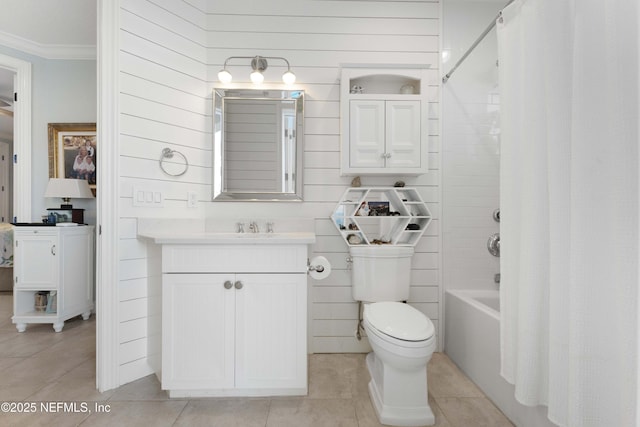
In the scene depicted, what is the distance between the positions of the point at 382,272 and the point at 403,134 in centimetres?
94

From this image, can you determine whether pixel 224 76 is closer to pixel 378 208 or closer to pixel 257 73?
pixel 257 73

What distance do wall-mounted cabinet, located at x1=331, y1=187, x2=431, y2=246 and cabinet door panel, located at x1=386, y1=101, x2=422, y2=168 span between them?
206 mm

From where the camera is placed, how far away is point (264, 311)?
1583 mm

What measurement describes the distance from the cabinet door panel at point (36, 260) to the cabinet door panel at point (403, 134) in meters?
2.80

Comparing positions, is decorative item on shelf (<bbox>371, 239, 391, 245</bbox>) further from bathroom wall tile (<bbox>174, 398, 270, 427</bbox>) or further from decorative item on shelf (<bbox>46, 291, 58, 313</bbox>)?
decorative item on shelf (<bbox>46, 291, 58, 313</bbox>)

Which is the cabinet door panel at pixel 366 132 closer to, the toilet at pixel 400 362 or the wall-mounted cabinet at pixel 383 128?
the wall-mounted cabinet at pixel 383 128

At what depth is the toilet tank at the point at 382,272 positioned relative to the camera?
1.95 meters

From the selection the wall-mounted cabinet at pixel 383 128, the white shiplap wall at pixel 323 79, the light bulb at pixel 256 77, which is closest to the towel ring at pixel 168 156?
the white shiplap wall at pixel 323 79

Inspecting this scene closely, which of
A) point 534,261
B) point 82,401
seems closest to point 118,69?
point 82,401

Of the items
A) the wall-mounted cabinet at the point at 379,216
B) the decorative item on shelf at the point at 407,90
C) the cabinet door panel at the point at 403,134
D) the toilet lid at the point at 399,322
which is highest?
the decorative item on shelf at the point at 407,90

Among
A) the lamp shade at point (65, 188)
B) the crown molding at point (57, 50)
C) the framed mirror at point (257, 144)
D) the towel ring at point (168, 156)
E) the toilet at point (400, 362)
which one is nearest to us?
the toilet at point (400, 362)

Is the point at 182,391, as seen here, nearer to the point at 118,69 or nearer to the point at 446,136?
the point at 118,69

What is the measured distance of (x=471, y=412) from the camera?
5.02 ft

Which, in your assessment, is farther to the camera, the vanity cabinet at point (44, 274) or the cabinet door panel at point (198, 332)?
the vanity cabinet at point (44, 274)
